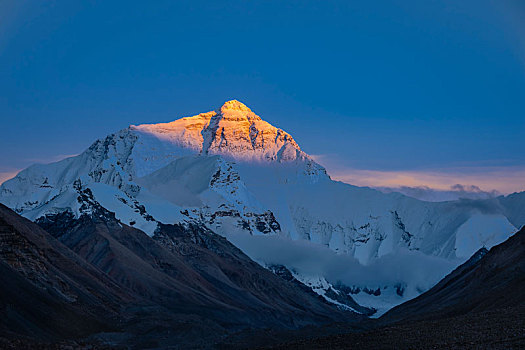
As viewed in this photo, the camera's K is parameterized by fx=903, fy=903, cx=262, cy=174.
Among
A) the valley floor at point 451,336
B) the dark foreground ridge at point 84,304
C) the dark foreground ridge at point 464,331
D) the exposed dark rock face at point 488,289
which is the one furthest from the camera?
the exposed dark rock face at point 488,289

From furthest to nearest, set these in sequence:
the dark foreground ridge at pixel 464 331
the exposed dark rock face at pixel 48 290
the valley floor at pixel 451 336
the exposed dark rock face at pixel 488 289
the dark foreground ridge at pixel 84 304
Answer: the exposed dark rock face at pixel 488 289, the dark foreground ridge at pixel 84 304, the exposed dark rock face at pixel 48 290, the dark foreground ridge at pixel 464 331, the valley floor at pixel 451 336

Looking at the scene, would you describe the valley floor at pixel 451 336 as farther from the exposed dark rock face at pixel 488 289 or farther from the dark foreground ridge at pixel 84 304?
the dark foreground ridge at pixel 84 304

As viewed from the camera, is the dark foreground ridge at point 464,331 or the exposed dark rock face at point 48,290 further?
the exposed dark rock face at point 48,290

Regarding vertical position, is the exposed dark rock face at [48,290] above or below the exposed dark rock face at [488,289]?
below

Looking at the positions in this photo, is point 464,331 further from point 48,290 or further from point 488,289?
point 48,290

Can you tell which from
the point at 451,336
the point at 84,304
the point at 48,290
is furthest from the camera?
the point at 84,304

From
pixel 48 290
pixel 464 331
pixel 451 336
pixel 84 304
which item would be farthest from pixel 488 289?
pixel 48 290

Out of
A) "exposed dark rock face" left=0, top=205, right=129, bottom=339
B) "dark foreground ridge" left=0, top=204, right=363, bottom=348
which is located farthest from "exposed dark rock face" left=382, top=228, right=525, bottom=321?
"exposed dark rock face" left=0, top=205, right=129, bottom=339

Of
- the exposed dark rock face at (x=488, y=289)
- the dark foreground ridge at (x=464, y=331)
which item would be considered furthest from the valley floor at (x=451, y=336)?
the exposed dark rock face at (x=488, y=289)

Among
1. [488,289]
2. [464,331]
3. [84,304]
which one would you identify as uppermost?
[488,289]

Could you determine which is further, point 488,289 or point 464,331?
point 488,289

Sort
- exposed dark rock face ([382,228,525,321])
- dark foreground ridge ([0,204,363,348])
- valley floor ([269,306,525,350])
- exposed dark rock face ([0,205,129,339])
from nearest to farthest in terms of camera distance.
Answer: valley floor ([269,306,525,350]) → exposed dark rock face ([0,205,129,339]) → dark foreground ridge ([0,204,363,348]) → exposed dark rock face ([382,228,525,321])

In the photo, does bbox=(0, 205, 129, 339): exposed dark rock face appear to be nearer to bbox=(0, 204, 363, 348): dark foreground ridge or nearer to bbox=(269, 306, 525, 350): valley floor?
bbox=(0, 204, 363, 348): dark foreground ridge

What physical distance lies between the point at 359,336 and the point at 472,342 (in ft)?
61.9
